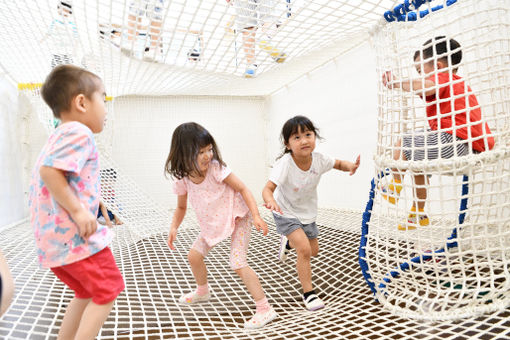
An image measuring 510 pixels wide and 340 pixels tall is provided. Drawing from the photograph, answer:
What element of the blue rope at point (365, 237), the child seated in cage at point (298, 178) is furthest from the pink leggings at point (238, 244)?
the blue rope at point (365, 237)

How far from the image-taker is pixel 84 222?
2.17 ft

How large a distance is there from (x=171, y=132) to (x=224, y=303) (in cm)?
248

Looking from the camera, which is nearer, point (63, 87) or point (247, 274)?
point (63, 87)

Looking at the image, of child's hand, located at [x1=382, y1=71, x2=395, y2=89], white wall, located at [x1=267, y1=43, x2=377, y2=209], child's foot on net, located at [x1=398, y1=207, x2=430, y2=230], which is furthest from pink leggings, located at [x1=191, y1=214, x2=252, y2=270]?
white wall, located at [x1=267, y1=43, x2=377, y2=209]

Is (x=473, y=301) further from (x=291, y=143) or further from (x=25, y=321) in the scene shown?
(x=25, y=321)

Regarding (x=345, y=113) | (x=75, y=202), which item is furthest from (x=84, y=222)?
(x=345, y=113)

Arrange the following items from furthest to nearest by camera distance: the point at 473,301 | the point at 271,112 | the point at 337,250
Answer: the point at 271,112
the point at 337,250
the point at 473,301

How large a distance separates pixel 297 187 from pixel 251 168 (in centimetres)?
234

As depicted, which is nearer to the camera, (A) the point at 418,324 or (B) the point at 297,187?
(A) the point at 418,324

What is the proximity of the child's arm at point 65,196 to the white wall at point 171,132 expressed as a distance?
271 centimetres

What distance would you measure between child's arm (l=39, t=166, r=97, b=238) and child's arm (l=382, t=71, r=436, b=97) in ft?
2.54

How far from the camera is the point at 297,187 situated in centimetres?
130

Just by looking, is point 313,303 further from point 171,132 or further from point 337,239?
point 171,132

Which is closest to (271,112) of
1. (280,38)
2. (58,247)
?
(280,38)
